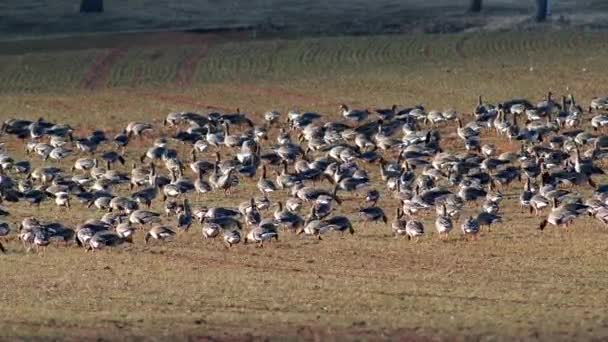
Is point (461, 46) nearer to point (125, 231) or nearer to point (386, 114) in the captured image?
point (386, 114)

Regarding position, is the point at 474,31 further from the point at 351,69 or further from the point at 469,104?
the point at 469,104

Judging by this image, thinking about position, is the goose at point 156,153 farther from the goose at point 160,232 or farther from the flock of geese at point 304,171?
the goose at point 160,232

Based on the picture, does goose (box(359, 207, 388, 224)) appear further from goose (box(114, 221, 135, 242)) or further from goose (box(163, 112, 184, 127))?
goose (box(163, 112, 184, 127))

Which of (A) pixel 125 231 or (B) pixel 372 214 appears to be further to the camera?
(B) pixel 372 214

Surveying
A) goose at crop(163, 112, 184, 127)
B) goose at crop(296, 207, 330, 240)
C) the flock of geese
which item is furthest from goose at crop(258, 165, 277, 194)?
goose at crop(163, 112, 184, 127)

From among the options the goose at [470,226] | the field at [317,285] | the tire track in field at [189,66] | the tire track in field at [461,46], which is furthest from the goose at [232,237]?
the tire track in field at [461,46]

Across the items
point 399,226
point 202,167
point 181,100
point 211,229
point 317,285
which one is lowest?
point 181,100

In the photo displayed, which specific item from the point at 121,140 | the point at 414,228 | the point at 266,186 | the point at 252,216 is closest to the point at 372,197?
the point at 266,186

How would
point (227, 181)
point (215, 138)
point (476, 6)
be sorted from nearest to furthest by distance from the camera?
point (227, 181), point (215, 138), point (476, 6)
